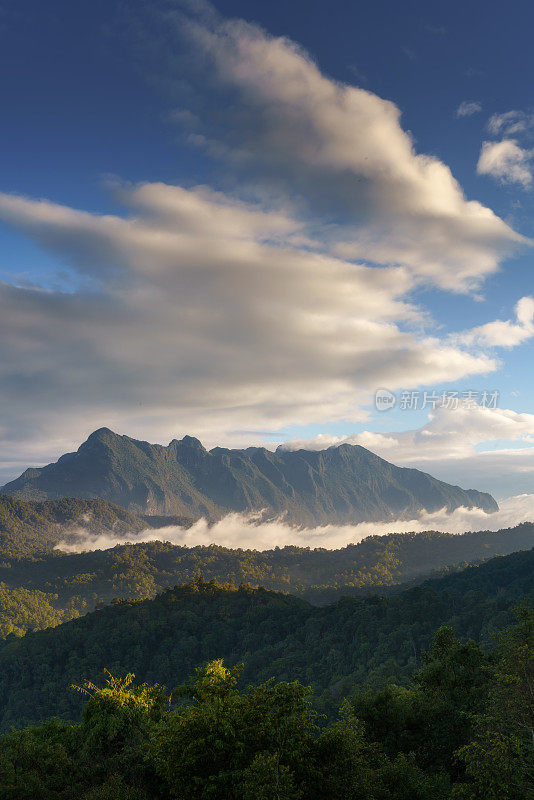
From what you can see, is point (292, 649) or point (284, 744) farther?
point (292, 649)

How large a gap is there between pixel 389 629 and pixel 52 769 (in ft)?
485

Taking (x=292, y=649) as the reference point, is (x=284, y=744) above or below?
above

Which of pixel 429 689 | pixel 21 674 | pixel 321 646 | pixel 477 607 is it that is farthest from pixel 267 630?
pixel 429 689

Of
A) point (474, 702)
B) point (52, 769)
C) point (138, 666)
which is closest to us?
point (52, 769)

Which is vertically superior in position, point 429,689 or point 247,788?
point 247,788

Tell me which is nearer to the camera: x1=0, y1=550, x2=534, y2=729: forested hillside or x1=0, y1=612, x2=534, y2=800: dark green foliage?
x1=0, y1=612, x2=534, y2=800: dark green foliage

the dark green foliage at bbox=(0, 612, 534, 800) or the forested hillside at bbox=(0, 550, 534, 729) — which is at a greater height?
the dark green foliage at bbox=(0, 612, 534, 800)

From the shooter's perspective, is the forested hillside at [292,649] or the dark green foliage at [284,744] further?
the forested hillside at [292,649]

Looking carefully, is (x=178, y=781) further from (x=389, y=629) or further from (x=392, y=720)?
(x=389, y=629)

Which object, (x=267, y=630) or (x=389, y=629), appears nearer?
(x=389, y=629)

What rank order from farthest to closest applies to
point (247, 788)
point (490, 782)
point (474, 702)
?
point (474, 702), point (490, 782), point (247, 788)

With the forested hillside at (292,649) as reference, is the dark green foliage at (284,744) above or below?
above

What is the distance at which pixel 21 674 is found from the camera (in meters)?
195

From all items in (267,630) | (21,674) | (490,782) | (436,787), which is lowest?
(21,674)
